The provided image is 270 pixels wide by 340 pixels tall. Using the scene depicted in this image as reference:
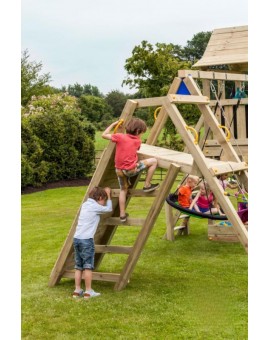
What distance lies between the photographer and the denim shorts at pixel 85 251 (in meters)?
5.52

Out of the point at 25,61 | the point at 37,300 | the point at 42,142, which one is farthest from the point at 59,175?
the point at 25,61

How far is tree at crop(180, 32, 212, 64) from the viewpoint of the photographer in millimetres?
A: 37906

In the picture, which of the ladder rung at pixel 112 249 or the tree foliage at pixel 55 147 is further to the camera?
the tree foliage at pixel 55 147

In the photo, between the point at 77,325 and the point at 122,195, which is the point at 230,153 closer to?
the point at 122,195

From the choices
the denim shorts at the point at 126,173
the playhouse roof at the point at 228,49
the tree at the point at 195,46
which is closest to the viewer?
the denim shorts at the point at 126,173

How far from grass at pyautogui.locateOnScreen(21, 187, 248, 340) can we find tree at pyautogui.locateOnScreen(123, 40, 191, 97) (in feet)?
41.7

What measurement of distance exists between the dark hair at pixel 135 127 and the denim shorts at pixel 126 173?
0.29m

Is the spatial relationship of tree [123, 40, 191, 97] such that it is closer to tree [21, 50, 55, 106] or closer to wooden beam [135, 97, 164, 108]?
tree [21, 50, 55, 106]

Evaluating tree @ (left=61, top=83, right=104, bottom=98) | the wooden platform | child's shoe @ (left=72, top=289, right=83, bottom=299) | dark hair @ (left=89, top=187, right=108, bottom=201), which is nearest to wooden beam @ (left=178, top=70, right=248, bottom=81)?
the wooden platform

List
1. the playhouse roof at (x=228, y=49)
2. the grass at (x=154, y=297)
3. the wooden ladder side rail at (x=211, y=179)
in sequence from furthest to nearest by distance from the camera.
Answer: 1. the playhouse roof at (x=228, y=49)
2. the grass at (x=154, y=297)
3. the wooden ladder side rail at (x=211, y=179)

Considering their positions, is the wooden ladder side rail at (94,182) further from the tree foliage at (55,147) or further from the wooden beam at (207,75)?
the tree foliage at (55,147)

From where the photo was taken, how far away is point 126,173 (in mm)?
5445

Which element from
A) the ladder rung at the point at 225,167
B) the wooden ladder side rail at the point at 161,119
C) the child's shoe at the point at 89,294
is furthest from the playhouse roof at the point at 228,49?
the child's shoe at the point at 89,294
